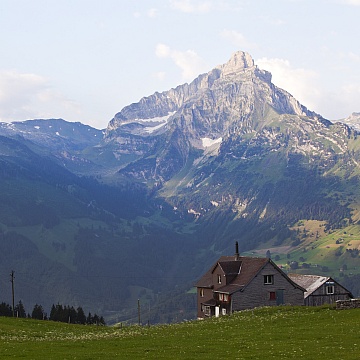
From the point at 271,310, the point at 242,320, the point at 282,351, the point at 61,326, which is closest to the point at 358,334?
the point at 282,351

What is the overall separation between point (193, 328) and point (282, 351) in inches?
998

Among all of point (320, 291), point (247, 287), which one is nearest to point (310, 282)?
point (320, 291)

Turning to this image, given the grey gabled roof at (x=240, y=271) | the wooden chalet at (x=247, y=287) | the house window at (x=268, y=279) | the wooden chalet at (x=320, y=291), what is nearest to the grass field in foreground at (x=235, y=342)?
the wooden chalet at (x=247, y=287)

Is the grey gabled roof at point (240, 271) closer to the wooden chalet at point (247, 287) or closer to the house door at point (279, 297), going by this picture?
the wooden chalet at point (247, 287)

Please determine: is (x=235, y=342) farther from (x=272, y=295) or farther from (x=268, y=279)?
(x=272, y=295)

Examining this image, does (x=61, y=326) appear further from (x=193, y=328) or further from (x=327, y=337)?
(x=327, y=337)

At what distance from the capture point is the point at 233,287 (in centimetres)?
10869

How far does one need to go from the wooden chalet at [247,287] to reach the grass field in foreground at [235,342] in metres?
34.7

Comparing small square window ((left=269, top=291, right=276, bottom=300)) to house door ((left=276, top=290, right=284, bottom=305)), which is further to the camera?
house door ((left=276, top=290, right=284, bottom=305))

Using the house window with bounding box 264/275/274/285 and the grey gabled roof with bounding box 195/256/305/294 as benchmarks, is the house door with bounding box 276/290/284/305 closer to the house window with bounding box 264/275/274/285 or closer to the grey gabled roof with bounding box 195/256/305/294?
the house window with bounding box 264/275/274/285

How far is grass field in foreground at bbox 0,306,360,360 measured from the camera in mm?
44812

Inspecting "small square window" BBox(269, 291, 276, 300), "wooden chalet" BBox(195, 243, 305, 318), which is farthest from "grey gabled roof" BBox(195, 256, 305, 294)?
"small square window" BBox(269, 291, 276, 300)

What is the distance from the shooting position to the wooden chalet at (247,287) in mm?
107625

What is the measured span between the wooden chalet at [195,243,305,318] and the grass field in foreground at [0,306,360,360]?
34.7 meters
